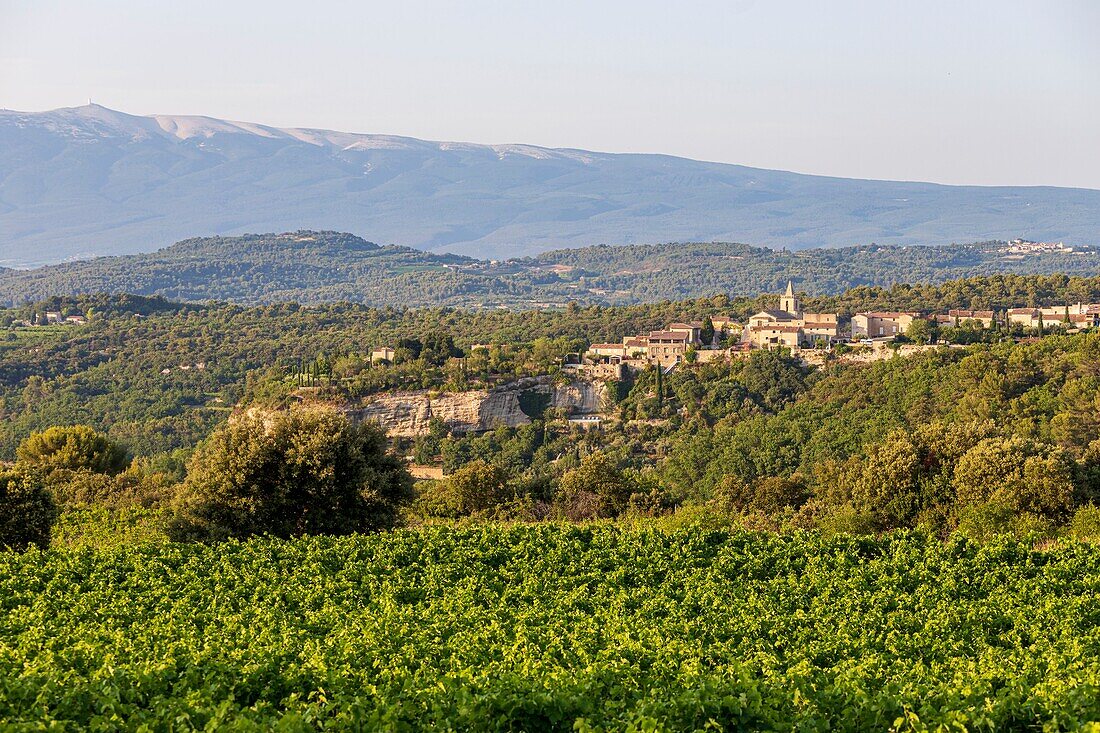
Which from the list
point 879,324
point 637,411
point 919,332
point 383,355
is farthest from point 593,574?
point 879,324

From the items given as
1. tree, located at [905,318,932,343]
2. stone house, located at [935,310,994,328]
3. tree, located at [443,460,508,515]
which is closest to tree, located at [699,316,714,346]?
tree, located at [905,318,932,343]

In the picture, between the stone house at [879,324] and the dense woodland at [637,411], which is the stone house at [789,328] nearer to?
the stone house at [879,324]

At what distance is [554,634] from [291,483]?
12.4m

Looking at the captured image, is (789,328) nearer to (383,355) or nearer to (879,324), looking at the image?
(879,324)

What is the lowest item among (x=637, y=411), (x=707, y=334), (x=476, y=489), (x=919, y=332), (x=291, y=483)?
(x=637, y=411)

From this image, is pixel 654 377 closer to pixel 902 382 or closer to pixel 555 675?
pixel 902 382

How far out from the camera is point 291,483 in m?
25.8

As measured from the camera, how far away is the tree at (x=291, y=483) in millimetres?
25297

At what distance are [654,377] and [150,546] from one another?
4191 cm

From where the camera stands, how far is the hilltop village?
66.4 metres

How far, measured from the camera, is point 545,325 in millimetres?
90250

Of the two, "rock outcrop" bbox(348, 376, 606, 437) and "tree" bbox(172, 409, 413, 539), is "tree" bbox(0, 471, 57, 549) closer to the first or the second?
"tree" bbox(172, 409, 413, 539)

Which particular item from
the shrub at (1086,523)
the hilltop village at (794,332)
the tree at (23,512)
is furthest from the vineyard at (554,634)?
the hilltop village at (794,332)

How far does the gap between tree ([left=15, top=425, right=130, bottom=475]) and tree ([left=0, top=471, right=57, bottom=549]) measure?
11758 millimetres
